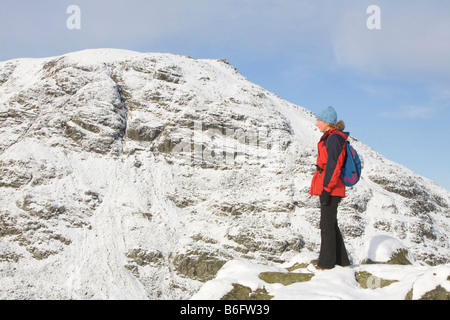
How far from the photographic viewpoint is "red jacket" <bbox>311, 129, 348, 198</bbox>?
8812 millimetres

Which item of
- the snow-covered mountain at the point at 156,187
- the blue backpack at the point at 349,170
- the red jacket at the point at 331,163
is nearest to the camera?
the red jacket at the point at 331,163

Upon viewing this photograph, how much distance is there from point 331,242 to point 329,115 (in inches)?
114

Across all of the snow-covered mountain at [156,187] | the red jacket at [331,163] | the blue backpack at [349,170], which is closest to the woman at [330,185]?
the red jacket at [331,163]

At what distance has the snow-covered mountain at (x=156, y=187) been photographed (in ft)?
152

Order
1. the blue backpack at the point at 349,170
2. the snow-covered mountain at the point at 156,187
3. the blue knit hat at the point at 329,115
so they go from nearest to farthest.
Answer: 1. the blue backpack at the point at 349,170
2. the blue knit hat at the point at 329,115
3. the snow-covered mountain at the point at 156,187

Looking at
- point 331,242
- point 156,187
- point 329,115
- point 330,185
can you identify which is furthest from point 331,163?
point 156,187

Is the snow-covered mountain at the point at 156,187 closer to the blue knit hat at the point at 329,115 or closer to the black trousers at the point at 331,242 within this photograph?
the black trousers at the point at 331,242

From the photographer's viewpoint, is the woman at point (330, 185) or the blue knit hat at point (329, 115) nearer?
the woman at point (330, 185)

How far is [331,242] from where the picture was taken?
8938mm

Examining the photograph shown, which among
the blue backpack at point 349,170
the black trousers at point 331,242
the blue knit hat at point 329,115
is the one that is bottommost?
the black trousers at point 331,242

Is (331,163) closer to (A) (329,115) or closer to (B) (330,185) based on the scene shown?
(B) (330,185)

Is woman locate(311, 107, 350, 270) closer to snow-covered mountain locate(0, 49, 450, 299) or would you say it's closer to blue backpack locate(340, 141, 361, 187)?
blue backpack locate(340, 141, 361, 187)

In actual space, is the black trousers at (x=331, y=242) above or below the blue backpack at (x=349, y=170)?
below

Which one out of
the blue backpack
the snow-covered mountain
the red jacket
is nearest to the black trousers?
the red jacket
